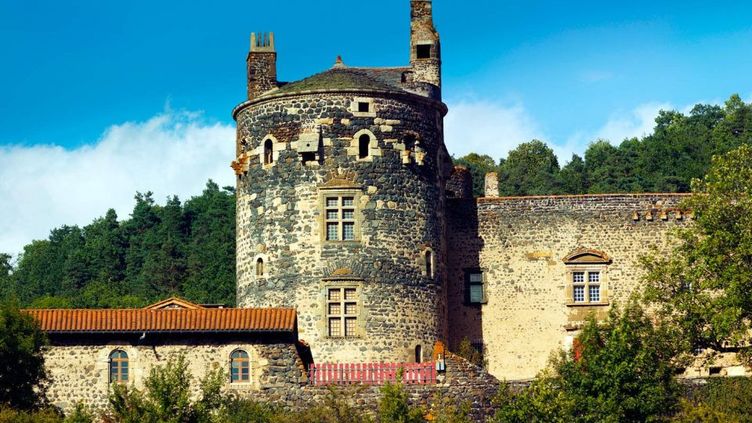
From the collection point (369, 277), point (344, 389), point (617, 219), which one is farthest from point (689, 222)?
point (344, 389)

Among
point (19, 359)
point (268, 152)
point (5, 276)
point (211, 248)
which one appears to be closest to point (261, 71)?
point (268, 152)

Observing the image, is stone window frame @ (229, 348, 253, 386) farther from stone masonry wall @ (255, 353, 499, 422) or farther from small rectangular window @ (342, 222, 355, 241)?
small rectangular window @ (342, 222, 355, 241)

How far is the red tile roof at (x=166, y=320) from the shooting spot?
48438 mm

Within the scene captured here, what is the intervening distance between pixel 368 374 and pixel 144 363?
20.6 feet

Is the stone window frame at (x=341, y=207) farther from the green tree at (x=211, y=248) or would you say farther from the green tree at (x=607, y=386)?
the green tree at (x=211, y=248)

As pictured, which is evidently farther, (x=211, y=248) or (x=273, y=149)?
(x=211, y=248)

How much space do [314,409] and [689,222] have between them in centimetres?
1892

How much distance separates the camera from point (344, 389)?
158ft

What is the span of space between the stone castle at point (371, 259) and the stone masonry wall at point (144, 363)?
40mm

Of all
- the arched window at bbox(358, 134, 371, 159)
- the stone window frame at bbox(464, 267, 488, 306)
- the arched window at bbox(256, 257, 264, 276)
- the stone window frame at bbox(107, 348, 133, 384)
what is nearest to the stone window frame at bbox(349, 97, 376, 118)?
the arched window at bbox(358, 134, 371, 159)

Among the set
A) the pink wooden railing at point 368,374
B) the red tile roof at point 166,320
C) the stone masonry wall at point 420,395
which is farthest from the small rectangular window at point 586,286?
the red tile roof at point 166,320

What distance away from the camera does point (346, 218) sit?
54.6m

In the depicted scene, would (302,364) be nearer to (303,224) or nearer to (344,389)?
(344,389)

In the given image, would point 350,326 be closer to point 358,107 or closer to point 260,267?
point 260,267
